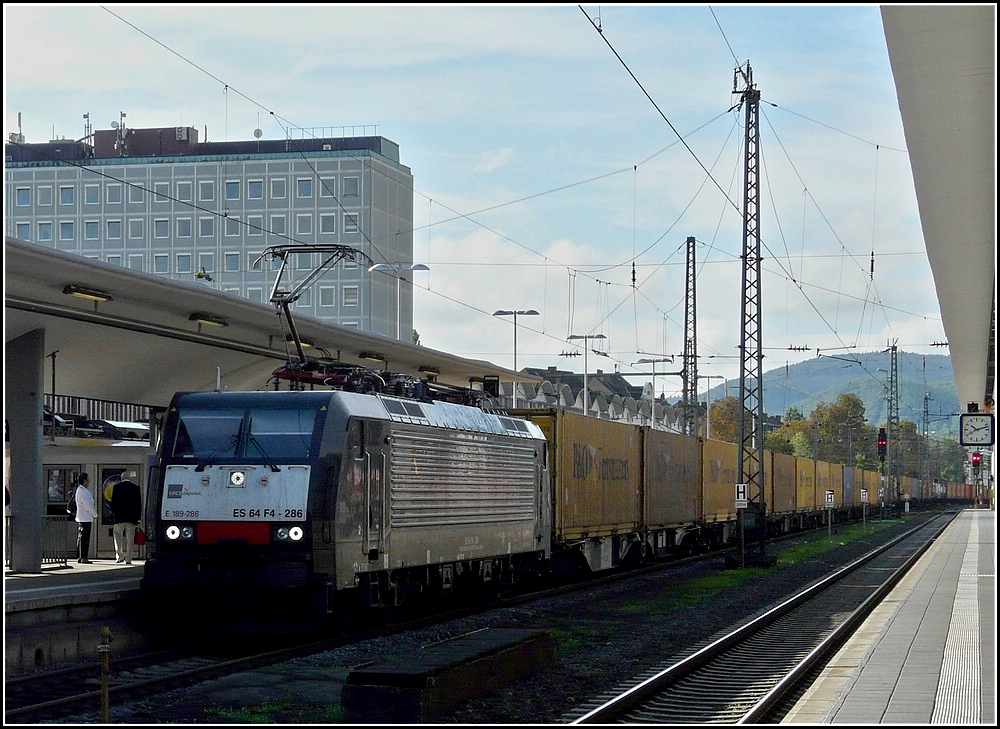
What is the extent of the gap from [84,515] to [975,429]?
14564 mm

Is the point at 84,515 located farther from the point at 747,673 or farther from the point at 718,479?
the point at 718,479

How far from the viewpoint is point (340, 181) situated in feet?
301

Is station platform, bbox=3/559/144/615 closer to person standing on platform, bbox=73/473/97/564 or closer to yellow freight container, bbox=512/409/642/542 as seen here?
person standing on platform, bbox=73/473/97/564

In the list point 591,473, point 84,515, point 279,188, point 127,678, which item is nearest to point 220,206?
point 279,188

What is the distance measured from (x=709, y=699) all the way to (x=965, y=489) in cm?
16969

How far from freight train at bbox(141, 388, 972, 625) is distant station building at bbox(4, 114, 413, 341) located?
6970 centimetres

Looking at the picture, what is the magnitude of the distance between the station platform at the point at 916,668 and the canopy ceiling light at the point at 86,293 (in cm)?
1063

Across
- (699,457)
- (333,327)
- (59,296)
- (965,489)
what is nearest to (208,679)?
(59,296)

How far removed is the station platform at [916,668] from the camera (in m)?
10.8

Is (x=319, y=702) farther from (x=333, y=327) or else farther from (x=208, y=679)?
(x=333, y=327)

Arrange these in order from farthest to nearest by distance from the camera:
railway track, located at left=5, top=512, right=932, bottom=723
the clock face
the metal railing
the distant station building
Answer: the distant station building → the metal railing → the clock face → railway track, located at left=5, top=512, right=932, bottom=723

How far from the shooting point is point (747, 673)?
14.2 meters

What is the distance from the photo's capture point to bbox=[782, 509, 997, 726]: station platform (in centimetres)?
1077

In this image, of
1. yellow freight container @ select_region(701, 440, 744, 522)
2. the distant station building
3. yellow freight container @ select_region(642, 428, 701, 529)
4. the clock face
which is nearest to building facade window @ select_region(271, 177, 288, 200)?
the distant station building
